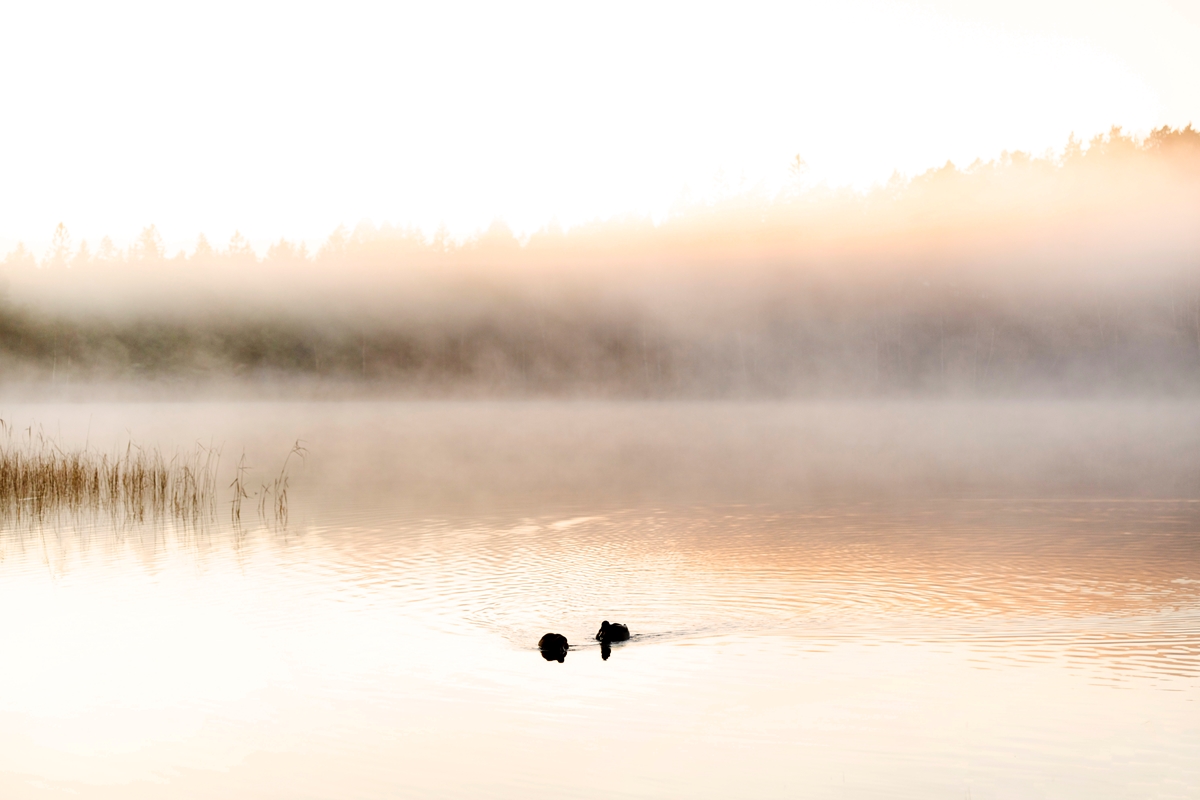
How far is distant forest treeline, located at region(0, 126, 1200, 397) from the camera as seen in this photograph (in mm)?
117250

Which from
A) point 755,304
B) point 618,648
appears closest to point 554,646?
point 618,648

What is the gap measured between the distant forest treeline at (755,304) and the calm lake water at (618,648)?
8671 cm

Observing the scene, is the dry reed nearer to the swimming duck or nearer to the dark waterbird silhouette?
the swimming duck

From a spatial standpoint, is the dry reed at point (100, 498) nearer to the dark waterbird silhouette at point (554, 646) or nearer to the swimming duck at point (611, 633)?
the swimming duck at point (611, 633)

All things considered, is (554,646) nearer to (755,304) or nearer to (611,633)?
(611,633)

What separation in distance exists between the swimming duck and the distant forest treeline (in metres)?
103

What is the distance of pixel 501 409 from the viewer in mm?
102562

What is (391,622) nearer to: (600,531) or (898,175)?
(600,531)

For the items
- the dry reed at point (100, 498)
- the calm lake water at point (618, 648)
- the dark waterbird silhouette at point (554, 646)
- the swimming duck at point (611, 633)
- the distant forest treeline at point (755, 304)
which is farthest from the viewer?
the distant forest treeline at point (755, 304)

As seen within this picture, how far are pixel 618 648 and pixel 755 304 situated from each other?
115828 millimetres

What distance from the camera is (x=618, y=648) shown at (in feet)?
49.6

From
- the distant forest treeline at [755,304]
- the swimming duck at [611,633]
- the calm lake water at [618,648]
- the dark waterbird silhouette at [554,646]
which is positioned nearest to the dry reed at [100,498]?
the calm lake water at [618,648]

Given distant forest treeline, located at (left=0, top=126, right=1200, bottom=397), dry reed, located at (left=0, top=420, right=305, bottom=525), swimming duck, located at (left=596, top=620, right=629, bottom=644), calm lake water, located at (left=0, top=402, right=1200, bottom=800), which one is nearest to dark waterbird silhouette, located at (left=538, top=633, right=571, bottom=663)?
calm lake water, located at (left=0, top=402, right=1200, bottom=800)

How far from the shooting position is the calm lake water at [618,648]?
34.9ft
